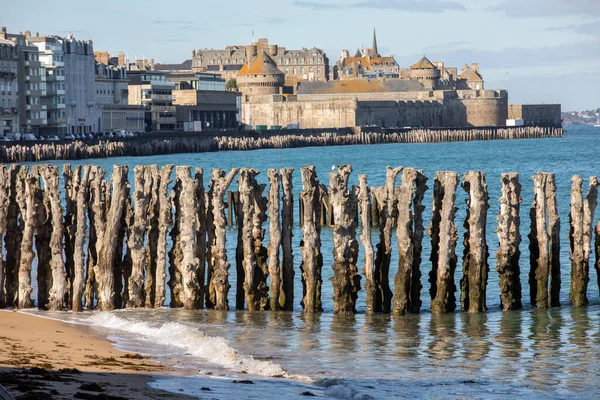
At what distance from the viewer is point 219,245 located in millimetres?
16531

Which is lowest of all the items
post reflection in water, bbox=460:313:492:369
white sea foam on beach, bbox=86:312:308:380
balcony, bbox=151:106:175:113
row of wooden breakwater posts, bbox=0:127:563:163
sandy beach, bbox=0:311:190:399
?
post reflection in water, bbox=460:313:492:369

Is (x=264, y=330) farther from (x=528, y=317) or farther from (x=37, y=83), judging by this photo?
(x=37, y=83)

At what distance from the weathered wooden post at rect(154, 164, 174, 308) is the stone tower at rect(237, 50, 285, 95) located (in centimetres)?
14563

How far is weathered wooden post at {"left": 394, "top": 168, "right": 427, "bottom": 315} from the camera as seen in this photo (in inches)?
633


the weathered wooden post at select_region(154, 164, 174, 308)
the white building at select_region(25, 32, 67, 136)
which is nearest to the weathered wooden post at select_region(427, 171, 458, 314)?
the weathered wooden post at select_region(154, 164, 174, 308)

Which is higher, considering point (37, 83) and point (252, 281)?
point (37, 83)

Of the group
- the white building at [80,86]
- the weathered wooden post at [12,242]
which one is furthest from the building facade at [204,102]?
the weathered wooden post at [12,242]

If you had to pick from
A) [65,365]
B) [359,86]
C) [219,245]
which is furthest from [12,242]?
[359,86]

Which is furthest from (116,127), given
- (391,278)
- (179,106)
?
(391,278)

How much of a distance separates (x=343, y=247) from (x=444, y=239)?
4.57ft

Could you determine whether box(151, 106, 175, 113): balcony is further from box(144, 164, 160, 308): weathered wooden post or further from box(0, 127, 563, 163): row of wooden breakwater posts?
box(144, 164, 160, 308): weathered wooden post

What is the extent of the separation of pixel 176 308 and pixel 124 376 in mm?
5245

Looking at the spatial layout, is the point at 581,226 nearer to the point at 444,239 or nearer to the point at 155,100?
the point at 444,239

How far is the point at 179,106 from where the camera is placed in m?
134
